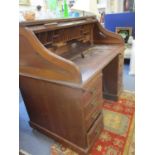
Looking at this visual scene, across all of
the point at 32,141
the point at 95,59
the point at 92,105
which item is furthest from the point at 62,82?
the point at 32,141

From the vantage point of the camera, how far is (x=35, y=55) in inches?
53.1

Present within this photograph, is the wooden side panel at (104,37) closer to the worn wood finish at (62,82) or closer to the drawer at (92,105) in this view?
the worn wood finish at (62,82)

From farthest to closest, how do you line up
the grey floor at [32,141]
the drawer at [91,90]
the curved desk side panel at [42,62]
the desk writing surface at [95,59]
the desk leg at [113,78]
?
the desk leg at [113,78] → the grey floor at [32,141] → the desk writing surface at [95,59] → the drawer at [91,90] → the curved desk side panel at [42,62]

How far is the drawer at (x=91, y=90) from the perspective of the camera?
1.33m

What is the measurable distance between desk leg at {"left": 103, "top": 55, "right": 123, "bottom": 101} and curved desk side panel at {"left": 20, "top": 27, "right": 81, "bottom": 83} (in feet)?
3.66

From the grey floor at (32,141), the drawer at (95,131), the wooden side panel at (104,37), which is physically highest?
the wooden side panel at (104,37)

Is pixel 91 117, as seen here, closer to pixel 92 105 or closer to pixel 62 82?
pixel 92 105

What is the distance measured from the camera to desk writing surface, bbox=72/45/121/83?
145cm

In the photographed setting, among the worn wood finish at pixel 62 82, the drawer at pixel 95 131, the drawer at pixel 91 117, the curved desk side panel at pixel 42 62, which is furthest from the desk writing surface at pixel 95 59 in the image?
the drawer at pixel 95 131

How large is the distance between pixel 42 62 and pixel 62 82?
0.71 feet

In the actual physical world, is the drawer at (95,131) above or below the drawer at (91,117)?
below
